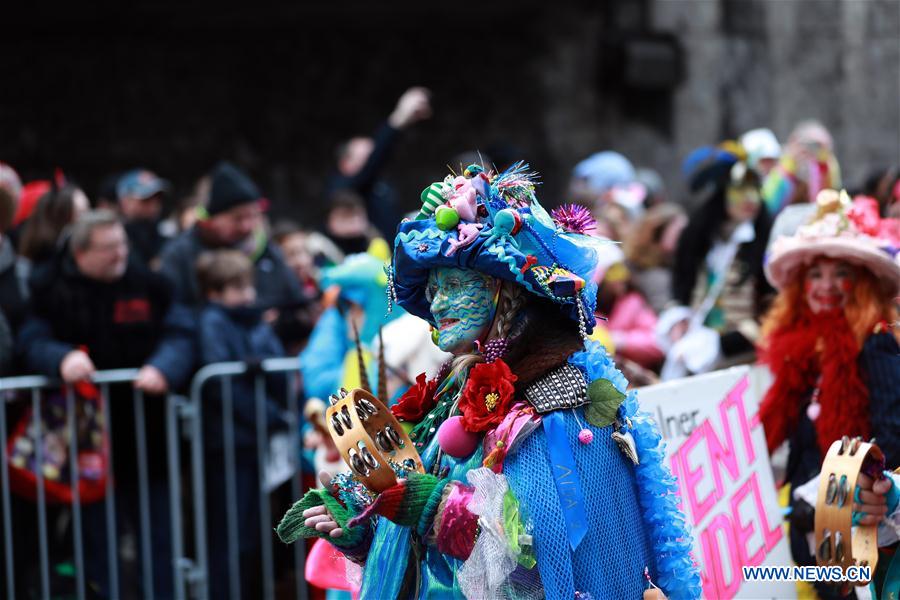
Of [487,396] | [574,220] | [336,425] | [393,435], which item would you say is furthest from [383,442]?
[574,220]

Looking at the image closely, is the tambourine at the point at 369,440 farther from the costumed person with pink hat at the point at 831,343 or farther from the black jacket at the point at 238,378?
the black jacket at the point at 238,378

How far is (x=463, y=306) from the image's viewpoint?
374 centimetres

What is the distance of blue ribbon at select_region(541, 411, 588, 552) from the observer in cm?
354

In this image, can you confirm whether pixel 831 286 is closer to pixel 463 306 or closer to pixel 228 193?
pixel 463 306

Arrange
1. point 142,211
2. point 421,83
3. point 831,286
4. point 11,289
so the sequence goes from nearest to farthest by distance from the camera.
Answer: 1. point 831,286
2. point 11,289
3. point 142,211
4. point 421,83

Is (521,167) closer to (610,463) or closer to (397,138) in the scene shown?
(610,463)

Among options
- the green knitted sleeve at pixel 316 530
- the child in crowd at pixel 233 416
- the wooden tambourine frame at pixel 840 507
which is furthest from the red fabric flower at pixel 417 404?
the child in crowd at pixel 233 416

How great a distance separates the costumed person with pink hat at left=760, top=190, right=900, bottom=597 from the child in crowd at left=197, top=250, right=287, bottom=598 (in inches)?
117

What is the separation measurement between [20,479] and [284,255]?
306cm

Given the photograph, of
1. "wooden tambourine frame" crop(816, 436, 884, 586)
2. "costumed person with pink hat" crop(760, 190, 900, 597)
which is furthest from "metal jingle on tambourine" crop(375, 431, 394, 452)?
"costumed person with pink hat" crop(760, 190, 900, 597)

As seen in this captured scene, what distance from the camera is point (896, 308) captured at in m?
5.09

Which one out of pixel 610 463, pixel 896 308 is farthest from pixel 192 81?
pixel 610 463

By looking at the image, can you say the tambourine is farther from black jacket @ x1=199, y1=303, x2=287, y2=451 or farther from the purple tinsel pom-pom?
black jacket @ x1=199, y1=303, x2=287, y2=451

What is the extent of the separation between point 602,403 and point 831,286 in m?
1.75
